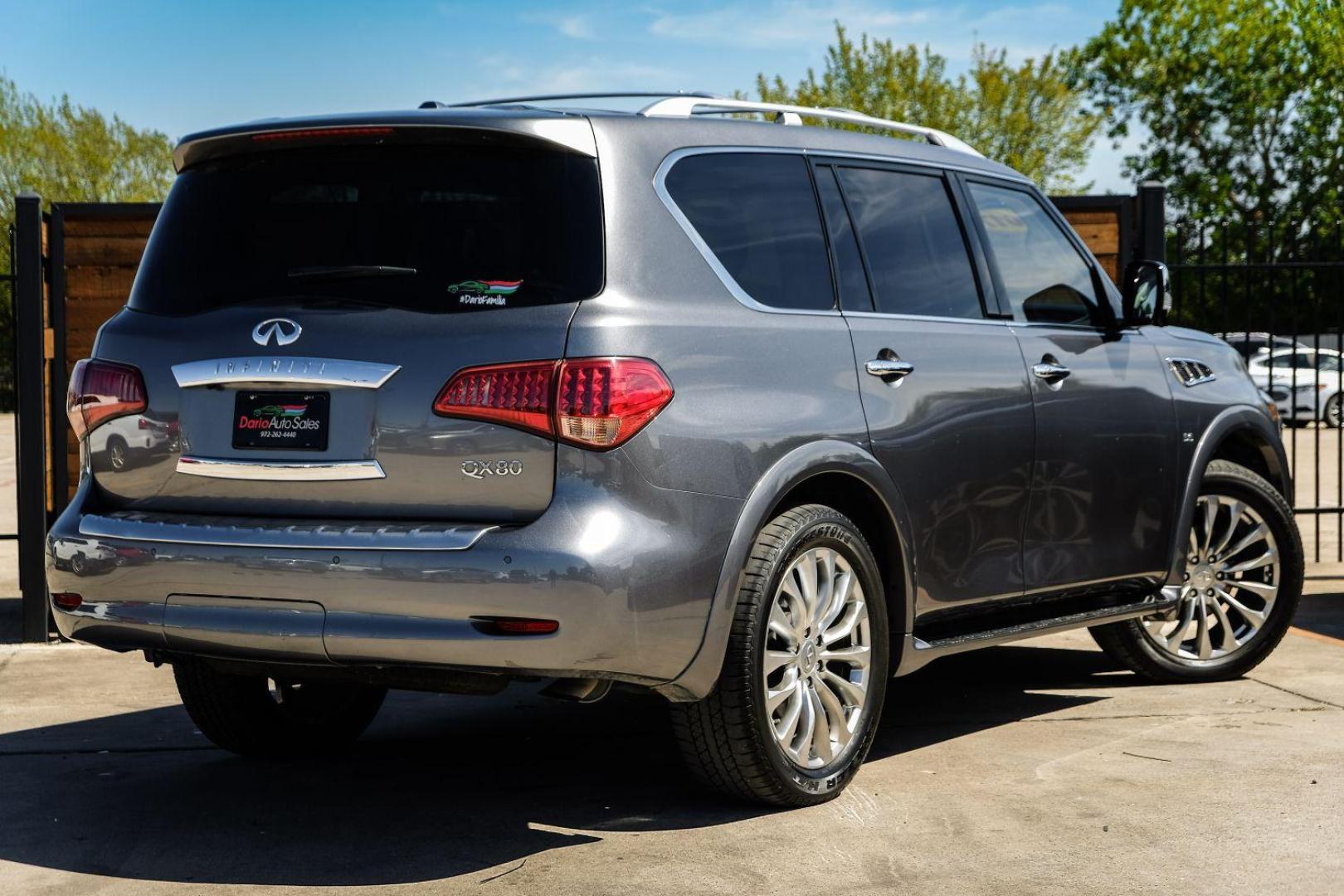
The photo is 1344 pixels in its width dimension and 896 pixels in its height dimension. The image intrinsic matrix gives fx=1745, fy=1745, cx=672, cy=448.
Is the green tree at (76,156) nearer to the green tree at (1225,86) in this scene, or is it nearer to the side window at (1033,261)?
the green tree at (1225,86)

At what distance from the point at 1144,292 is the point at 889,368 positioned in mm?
1682

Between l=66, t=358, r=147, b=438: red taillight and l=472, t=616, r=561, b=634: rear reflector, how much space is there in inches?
46.6

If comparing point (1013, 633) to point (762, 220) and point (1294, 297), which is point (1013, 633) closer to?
point (762, 220)

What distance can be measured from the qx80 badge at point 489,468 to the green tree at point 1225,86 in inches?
1842

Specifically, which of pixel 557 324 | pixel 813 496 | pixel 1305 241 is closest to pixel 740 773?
pixel 813 496

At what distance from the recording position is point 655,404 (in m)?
4.30

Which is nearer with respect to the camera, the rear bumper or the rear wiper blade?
the rear bumper

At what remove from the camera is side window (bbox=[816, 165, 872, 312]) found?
5215mm

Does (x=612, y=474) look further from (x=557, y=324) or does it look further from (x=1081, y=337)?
(x=1081, y=337)

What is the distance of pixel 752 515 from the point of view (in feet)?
14.8

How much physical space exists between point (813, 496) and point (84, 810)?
2280 millimetres

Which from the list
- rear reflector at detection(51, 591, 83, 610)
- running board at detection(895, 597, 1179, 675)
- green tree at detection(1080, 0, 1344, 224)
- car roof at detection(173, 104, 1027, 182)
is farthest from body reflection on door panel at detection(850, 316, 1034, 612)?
green tree at detection(1080, 0, 1344, 224)

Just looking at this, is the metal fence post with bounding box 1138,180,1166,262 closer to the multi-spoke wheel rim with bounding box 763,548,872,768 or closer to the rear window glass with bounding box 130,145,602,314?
the multi-spoke wheel rim with bounding box 763,548,872,768

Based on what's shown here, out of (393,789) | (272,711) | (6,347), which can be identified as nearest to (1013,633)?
(393,789)
